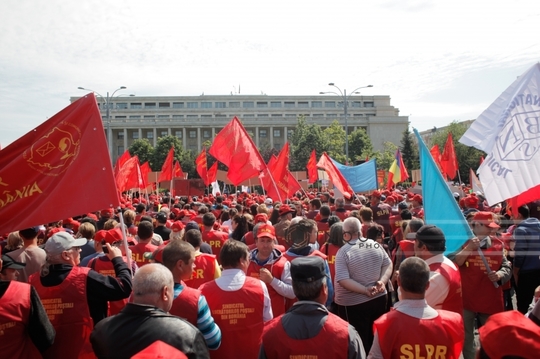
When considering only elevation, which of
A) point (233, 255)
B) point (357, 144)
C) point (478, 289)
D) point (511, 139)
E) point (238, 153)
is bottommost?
point (478, 289)

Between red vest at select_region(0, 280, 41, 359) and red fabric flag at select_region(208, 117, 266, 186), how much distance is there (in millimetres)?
6396

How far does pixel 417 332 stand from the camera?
318 centimetres

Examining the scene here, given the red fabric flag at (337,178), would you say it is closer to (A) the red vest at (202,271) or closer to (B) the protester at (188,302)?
(A) the red vest at (202,271)

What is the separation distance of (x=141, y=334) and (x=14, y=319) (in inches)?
49.7

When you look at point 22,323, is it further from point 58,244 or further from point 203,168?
point 203,168

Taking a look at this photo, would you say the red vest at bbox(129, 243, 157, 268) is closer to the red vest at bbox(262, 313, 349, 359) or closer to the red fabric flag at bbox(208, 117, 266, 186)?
the red vest at bbox(262, 313, 349, 359)

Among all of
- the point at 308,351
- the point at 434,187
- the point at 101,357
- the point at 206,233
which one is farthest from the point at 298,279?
the point at 206,233

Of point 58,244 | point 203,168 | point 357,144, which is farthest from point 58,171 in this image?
point 357,144

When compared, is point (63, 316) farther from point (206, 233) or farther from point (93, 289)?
point (206, 233)

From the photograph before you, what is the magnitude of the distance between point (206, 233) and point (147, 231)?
60.5 inches

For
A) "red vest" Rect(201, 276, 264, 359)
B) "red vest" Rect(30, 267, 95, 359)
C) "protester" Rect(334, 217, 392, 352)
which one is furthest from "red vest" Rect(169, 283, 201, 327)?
"protester" Rect(334, 217, 392, 352)

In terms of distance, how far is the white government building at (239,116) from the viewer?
94.6 metres

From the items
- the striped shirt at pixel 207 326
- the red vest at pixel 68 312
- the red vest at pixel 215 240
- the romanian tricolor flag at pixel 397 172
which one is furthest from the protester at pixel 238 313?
the romanian tricolor flag at pixel 397 172

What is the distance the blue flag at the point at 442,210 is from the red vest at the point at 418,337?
1.79 metres
